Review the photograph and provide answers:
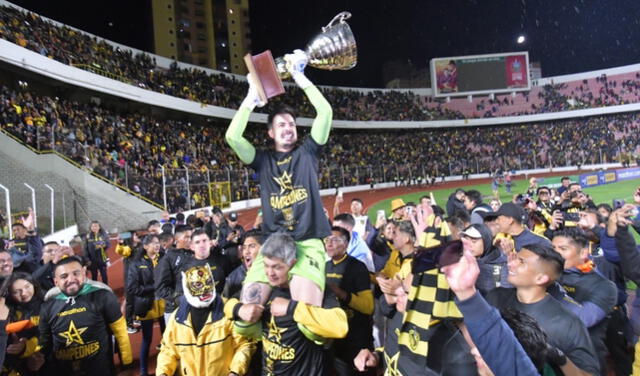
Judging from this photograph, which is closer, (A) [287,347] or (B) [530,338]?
(B) [530,338]

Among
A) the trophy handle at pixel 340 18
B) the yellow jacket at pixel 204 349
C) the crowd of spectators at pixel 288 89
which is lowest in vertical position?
the yellow jacket at pixel 204 349

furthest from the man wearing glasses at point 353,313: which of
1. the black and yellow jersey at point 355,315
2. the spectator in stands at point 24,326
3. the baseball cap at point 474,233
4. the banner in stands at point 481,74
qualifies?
the banner in stands at point 481,74

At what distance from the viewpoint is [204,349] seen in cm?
382

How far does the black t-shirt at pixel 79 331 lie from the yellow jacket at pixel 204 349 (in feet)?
2.40

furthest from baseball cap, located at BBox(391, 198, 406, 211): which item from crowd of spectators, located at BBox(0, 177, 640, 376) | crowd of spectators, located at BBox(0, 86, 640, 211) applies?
crowd of spectators, located at BBox(0, 86, 640, 211)

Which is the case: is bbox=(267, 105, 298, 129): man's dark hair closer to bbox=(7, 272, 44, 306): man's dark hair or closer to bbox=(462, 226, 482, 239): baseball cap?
bbox=(462, 226, 482, 239): baseball cap

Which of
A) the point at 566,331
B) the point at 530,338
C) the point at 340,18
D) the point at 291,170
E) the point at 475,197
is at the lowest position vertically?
the point at 566,331

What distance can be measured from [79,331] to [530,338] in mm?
3816

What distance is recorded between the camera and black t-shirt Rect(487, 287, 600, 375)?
257 cm

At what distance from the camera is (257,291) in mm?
3119

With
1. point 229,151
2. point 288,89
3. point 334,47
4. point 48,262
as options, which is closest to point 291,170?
point 334,47

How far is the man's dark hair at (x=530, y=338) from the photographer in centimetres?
195

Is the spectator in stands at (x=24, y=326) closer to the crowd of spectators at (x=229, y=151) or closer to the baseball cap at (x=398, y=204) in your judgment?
the baseball cap at (x=398, y=204)

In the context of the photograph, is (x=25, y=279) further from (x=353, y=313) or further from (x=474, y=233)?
(x=474, y=233)
